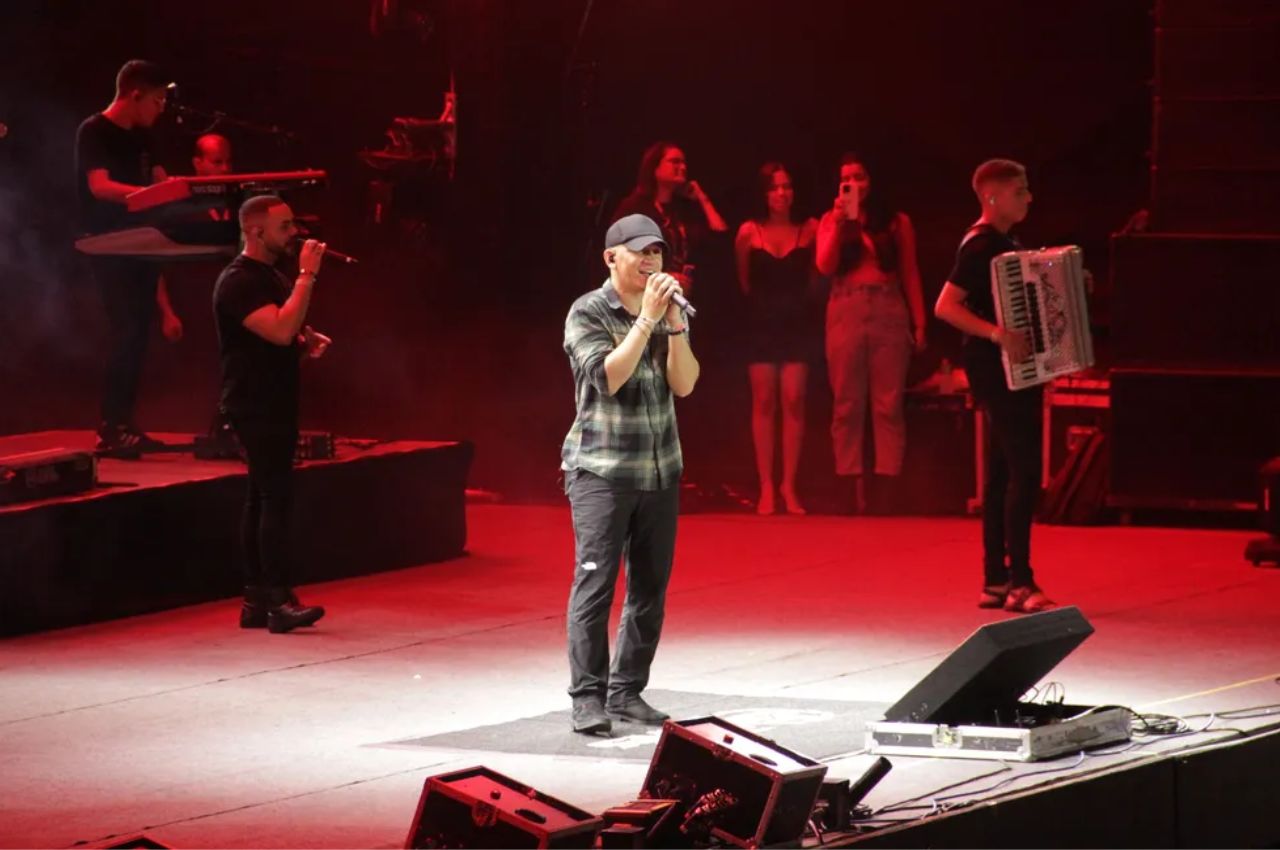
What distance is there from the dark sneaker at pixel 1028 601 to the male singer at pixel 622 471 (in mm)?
2301

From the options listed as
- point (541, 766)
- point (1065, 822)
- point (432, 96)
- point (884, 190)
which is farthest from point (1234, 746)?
point (432, 96)

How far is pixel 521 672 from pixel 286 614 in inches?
49.4

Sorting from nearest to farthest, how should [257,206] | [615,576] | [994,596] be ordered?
[615,576]
[257,206]
[994,596]

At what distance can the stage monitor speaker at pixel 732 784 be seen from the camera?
514cm

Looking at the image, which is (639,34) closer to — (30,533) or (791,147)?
(791,147)

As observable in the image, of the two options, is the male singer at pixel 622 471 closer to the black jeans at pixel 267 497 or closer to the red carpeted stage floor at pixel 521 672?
the red carpeted stage floor at pixel 521 672

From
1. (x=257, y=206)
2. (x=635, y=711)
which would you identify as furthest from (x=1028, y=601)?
(x=257, y=206)

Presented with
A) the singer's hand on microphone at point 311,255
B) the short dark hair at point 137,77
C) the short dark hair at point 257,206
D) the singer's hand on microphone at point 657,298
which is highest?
the short dark hair at point 137,77

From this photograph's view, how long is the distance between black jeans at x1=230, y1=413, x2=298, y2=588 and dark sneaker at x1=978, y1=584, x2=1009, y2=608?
2807 mm

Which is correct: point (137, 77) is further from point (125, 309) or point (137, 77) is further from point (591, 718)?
point (591, 718)

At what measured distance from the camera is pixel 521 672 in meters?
7.59

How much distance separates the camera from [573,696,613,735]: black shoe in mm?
6477

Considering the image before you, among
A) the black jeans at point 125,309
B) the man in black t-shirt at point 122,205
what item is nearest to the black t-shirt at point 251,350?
the man in black t-shirt at point 122,205

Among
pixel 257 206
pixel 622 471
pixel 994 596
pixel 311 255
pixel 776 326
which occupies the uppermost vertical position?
pixel 257 206
